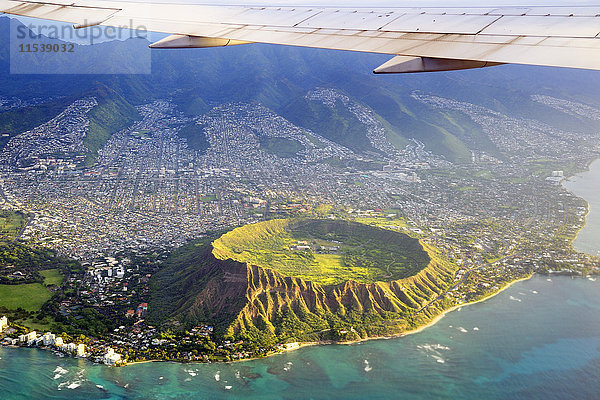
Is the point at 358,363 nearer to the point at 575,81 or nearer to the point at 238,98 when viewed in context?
the point at 238,98

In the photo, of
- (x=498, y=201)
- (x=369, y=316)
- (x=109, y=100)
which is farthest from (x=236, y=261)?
(x=109, y=100)

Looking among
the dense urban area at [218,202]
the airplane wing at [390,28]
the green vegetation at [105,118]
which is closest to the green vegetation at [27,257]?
the dense urban area at [218,202]

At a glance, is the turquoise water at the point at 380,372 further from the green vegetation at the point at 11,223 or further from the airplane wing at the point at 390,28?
the airplane wing at the point at 390,28

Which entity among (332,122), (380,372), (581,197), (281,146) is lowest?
(380,372)

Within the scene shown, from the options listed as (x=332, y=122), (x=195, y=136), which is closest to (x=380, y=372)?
(x=195, y=136)

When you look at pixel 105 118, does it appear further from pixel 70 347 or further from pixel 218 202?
pixel 70 347

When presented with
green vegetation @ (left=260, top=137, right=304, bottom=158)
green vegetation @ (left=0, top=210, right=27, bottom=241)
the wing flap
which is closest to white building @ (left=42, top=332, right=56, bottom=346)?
green vegetation @ (left=0, top=210, right=27, bottom=241)
